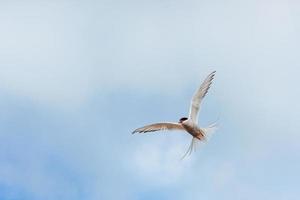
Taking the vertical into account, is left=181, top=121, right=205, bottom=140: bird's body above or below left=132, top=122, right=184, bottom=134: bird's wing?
below

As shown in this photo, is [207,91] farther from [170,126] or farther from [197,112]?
[170,126]

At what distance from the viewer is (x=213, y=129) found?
907 inches

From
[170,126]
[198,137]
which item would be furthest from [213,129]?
[170,126]

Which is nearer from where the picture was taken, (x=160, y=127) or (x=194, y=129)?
(x=194, y=129)

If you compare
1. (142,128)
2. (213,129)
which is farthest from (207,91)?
(142,128)

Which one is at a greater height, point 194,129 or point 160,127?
point 160,127

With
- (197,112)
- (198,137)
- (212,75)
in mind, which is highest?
(212,75)

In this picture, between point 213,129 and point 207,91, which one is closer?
point 213,129

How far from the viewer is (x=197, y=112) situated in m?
23.7

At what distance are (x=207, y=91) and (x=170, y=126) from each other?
3843 millimetres

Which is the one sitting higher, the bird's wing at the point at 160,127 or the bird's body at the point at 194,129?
the bird's wing at the point at 160,127

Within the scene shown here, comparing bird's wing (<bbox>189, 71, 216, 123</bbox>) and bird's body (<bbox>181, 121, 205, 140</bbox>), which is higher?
bird's wing (<bbox>189, 71, 216, 123</bbox>)

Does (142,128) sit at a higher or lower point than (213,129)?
higher

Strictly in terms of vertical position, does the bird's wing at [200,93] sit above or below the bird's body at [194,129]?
above
